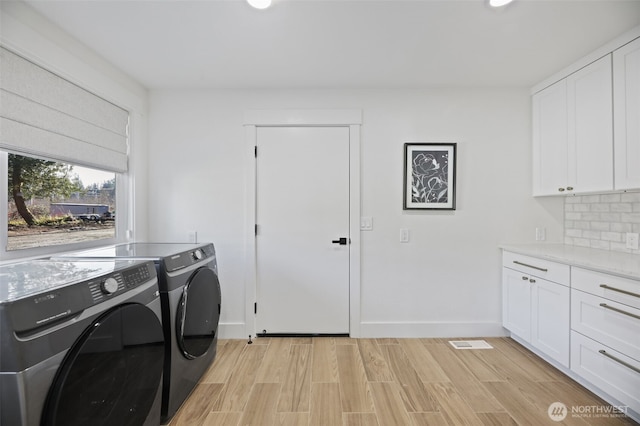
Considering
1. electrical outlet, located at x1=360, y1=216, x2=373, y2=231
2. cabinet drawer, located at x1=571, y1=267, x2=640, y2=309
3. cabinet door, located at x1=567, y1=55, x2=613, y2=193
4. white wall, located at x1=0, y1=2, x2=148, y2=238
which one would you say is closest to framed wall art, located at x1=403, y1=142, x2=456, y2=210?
electrical outlet, located at x1=360, y1=216, x2=373, y2=231

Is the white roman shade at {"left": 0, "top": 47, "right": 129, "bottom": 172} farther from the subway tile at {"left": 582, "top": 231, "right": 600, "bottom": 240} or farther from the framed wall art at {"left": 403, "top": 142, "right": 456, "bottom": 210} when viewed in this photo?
the subway tile at {"left": 582, "top": 231, "right": 600, "bottom": 240}

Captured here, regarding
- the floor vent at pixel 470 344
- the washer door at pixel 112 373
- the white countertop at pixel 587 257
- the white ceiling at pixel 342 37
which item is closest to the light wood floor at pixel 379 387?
the floor vent at pixel 470 344

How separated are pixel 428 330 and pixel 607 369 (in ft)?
3.91

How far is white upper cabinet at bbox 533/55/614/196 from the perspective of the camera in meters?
2.01

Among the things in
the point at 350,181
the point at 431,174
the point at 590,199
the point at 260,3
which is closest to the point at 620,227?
the point at 590,199

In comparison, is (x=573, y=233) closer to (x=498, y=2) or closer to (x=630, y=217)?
(x=630, y=217)

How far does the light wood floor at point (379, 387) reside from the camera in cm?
166

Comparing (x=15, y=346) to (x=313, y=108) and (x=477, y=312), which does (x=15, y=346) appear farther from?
(x=477, y=312)

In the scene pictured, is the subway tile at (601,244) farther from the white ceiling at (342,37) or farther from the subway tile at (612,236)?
the white ceiling at (342,37)

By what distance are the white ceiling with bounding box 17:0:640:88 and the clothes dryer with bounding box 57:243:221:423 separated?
4.60 ft

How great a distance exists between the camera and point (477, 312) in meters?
2.67

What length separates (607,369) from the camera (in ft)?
5.57

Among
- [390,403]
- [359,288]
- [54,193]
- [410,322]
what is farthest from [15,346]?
[410,322]

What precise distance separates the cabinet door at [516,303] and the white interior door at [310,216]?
1423 millimetres
